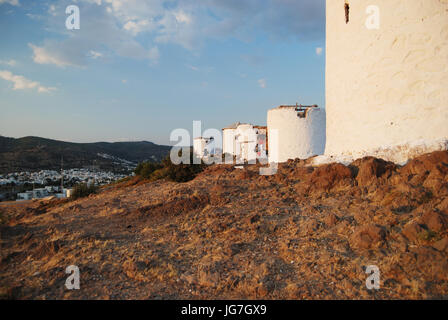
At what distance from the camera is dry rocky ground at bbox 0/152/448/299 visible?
10.8 ft

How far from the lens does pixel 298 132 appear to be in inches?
497

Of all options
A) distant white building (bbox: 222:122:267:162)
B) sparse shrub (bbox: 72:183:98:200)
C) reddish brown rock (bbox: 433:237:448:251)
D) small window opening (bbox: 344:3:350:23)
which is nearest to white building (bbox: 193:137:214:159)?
distant white building (bbox: 222:122:267:162)

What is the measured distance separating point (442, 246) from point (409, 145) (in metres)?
3.29

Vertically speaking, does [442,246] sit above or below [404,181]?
below

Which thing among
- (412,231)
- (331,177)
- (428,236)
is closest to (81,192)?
(331,177)

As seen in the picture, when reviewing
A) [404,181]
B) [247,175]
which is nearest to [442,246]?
[404,181]

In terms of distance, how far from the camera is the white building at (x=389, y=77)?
565 cm

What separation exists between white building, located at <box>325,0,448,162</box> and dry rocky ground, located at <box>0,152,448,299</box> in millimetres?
754

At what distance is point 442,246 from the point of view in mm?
3365

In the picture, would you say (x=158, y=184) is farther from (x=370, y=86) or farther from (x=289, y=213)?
(x=370, y=86)

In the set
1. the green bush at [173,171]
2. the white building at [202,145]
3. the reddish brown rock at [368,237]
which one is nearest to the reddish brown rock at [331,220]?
the reddish brown rock at [368,237]

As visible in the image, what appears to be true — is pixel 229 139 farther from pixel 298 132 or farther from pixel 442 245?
pixel 442 245

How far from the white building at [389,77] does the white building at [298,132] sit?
4.55 metres
